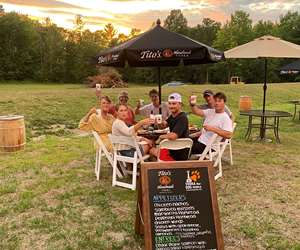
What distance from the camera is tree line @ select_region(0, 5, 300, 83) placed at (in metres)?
46.7

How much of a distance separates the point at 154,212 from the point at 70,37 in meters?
52.1

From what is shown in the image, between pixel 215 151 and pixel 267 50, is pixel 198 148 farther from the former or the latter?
pixel 267 50

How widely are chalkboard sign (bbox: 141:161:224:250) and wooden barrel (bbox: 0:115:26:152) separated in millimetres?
5290

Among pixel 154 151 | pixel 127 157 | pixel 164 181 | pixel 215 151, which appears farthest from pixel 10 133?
pixel 164 181

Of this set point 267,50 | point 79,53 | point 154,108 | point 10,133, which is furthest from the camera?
point 79,53

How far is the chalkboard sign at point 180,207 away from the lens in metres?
2.93

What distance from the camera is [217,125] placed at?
540 centimetres

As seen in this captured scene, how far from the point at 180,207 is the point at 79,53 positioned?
158ft

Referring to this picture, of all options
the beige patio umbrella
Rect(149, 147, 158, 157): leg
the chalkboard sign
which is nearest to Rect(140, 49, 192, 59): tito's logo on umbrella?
Rect(149, 147, 158, 157): leg

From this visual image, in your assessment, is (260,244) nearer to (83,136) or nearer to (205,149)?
(205,149)

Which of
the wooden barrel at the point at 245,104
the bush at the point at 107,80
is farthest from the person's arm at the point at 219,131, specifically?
the bush at the point at 107,80

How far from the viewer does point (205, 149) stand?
5133 millimetres

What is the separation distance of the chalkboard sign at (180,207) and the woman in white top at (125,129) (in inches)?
75.5

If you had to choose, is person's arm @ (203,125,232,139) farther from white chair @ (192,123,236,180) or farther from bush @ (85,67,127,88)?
bush @ (85,67,127,88)
